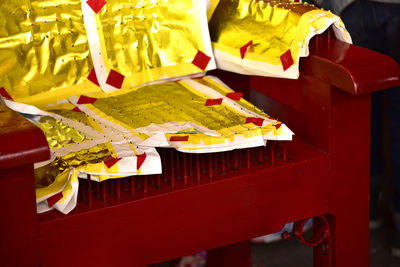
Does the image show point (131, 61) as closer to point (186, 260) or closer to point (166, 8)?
point (166, 8)

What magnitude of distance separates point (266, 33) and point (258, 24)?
0.14 feet

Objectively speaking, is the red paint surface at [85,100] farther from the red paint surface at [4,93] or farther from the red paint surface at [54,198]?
the red paint surface at [54,198]

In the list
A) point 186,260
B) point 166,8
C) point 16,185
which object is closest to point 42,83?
point 166,8

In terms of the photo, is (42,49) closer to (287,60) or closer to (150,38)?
(150,38)

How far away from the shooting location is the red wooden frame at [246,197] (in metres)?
1.01

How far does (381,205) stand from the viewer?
7.06ft

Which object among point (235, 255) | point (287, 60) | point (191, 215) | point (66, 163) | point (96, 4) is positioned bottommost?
point (235, 255)

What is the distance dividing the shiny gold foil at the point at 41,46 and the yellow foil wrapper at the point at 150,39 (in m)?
0.04

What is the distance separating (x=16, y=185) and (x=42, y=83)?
0.44 meters

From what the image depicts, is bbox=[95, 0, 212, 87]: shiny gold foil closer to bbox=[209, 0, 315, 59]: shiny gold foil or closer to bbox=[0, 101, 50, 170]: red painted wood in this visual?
bbox=[209, 0, 315, 59]: shiny gold foil

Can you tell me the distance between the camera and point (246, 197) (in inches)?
47.0

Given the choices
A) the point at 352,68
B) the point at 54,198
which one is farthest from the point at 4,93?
the point at 352,68

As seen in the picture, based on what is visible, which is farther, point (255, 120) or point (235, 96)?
point (235, 96)

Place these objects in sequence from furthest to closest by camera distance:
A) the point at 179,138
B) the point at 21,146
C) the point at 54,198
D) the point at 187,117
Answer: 1. the point at 187,117
2. the point at 179,138
3. the point at 54,198
4. the point at 21,146
